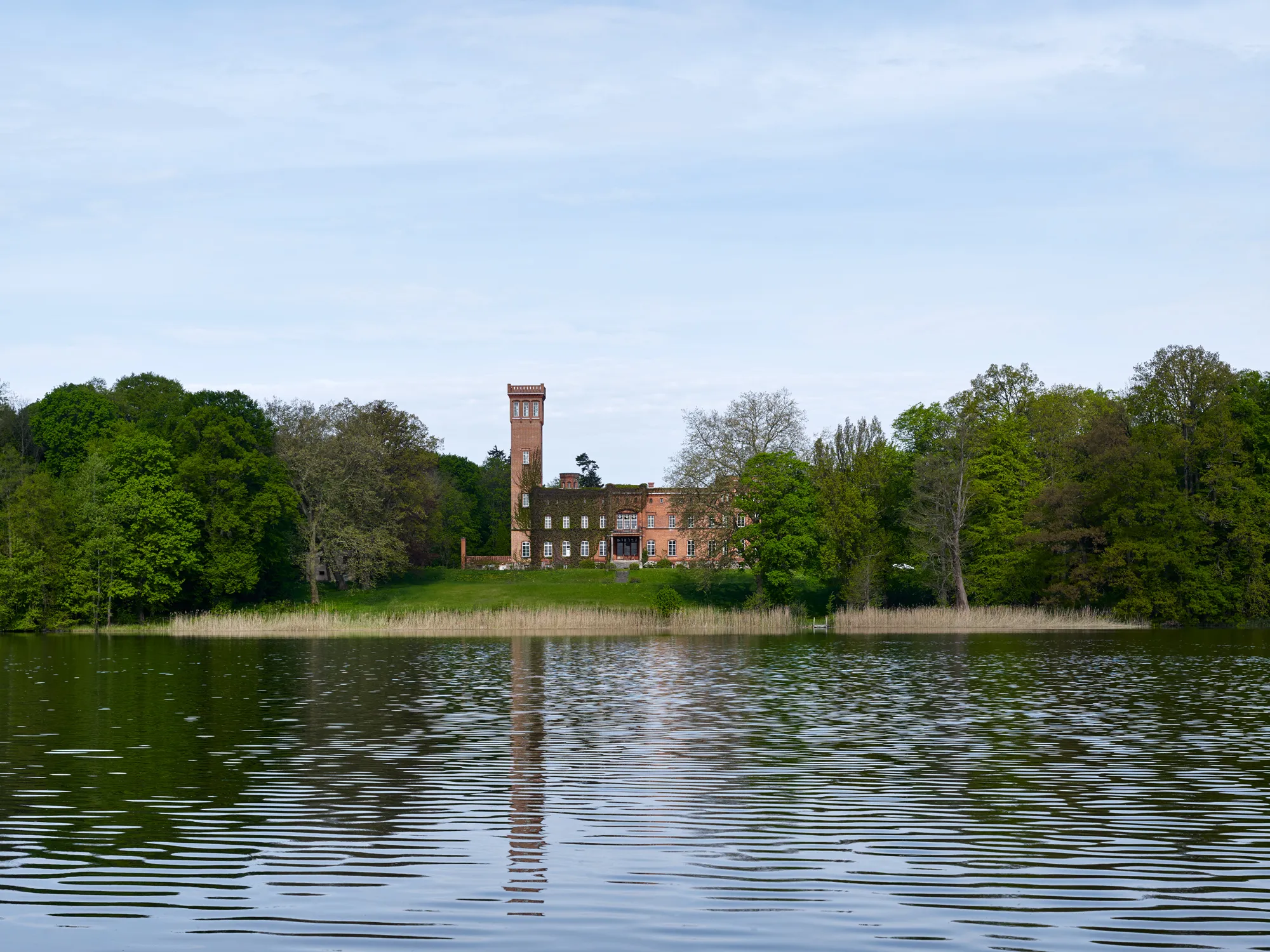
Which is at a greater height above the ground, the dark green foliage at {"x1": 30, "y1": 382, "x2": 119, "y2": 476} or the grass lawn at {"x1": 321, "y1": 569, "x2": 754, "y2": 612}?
the dark green foliage at {"x1": 30, "y1": 382, "x2": 119, "y2": 476}

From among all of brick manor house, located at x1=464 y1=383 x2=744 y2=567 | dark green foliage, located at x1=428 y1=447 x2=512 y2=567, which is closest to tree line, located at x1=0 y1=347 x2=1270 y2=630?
dark green foliage, located at x1=428 y1=447 x2=512 y2=567

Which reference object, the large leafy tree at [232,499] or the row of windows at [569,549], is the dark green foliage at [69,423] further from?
the row of windows at [569,549]

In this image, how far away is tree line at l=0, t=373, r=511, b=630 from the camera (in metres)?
68.4

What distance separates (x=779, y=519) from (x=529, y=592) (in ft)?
70.4

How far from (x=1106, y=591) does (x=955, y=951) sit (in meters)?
67.0

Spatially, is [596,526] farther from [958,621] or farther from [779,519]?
[958,621]

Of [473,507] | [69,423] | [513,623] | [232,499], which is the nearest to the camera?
[513,623]

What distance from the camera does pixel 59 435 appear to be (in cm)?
8144

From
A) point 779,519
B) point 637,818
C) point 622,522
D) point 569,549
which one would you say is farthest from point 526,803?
point 622,522

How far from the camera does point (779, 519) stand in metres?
71.6

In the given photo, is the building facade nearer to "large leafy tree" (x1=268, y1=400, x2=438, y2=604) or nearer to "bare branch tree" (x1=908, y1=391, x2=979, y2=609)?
"large leafy tree" (x1=268, y1=400, x2=438, y2=604)

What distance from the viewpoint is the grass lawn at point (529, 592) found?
259 ft

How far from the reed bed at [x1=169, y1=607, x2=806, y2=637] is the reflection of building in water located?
27.8 meters


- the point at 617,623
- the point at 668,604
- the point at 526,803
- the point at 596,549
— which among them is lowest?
the point at 617,623
